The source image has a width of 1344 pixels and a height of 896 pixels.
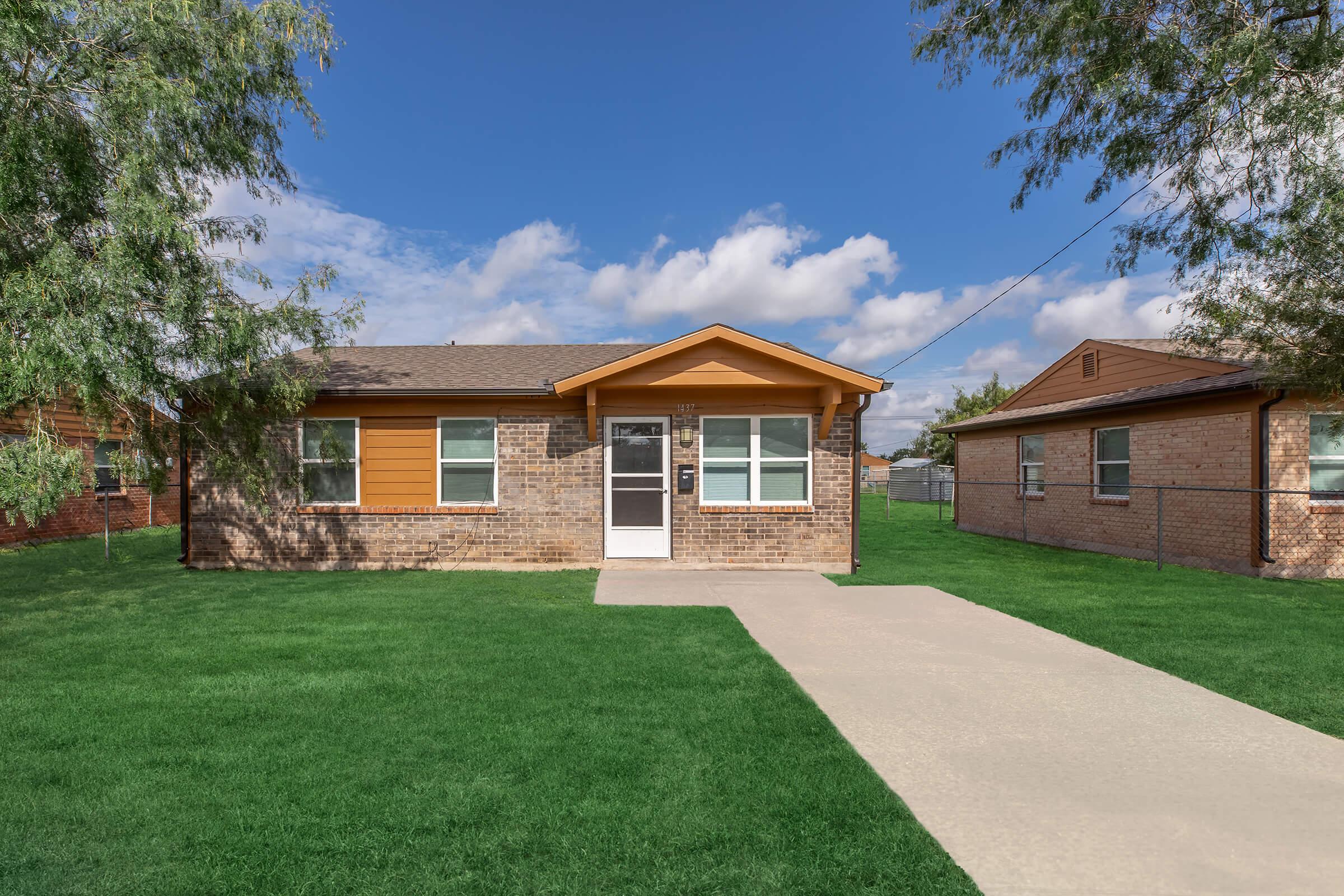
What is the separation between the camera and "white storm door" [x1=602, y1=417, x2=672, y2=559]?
10.5 m

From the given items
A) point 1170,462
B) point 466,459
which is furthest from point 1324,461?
point 466,459

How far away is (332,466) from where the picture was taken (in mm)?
10656

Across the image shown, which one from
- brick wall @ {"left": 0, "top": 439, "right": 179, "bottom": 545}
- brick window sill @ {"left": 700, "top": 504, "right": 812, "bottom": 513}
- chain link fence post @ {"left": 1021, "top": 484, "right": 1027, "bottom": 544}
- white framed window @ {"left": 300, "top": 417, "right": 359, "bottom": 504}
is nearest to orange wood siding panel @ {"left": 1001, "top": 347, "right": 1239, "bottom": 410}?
chain link fence post @ {"left": 1021, "top": 484, "right": 1027, "bottom": 544}

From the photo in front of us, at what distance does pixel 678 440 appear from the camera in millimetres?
10391

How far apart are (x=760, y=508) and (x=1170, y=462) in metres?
7.80

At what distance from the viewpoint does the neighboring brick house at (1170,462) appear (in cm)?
1049

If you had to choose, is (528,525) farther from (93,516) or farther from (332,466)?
(93,516)

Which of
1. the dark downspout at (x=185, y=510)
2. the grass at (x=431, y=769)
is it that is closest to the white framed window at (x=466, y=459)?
the dark downspout at (x=185, y=510)

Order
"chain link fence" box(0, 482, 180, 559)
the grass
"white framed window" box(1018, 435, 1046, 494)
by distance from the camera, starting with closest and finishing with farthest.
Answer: the grass, "chain link fence" box(0, 482, 180, 559), "white framed window" box(1018, 435, 1046, 494)

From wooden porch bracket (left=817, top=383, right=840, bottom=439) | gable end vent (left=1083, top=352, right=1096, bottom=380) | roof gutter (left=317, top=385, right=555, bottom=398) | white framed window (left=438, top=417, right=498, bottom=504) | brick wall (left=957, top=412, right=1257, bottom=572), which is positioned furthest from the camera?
gable end vent (left=1083, top=352, right=1096, bottom=380)

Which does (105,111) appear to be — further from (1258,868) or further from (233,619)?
(1258,868)

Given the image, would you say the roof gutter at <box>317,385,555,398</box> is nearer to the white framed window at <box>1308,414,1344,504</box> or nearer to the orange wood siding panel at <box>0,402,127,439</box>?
the orange wood siding panel at <box>0,402,127,439</box>

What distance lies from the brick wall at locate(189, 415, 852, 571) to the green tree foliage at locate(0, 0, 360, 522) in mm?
989

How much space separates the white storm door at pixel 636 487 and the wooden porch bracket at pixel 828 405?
90.4 inches
